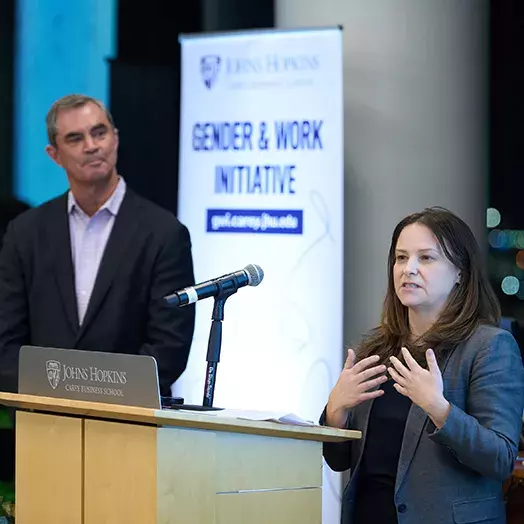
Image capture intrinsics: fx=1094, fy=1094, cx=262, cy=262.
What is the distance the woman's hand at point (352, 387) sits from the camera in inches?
113

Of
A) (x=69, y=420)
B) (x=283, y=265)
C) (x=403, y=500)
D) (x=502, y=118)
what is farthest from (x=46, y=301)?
(x=502, y=118)

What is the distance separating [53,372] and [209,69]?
2860mm

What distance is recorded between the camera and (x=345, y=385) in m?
2.93

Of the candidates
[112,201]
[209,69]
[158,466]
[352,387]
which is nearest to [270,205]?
[209,69]

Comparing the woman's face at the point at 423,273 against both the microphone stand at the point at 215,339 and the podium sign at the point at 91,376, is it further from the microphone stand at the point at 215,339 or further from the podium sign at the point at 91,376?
the podium sign at the point at 91,376

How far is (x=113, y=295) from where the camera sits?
4.33m

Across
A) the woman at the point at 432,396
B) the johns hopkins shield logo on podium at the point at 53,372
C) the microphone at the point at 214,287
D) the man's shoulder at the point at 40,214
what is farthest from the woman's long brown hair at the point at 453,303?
the man's shoulder at the point at 40,214

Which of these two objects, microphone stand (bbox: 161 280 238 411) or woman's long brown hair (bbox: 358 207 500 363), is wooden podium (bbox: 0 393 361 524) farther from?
woman's long brown hair (bbox: 358 207 500 363)

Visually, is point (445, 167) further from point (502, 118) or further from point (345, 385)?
point (345, 385)

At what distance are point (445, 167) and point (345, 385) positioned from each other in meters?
2.50

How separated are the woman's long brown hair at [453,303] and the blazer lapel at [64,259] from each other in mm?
1634

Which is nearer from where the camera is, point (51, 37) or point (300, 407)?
point (300, 407)

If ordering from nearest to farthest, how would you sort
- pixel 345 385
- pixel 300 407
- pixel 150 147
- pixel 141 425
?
1. pixel 141 425
2. pixel 345 385
3. pixel 300 407
4. pixel 150 147

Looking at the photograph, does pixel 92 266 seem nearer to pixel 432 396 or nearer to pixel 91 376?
pixel 91 376
